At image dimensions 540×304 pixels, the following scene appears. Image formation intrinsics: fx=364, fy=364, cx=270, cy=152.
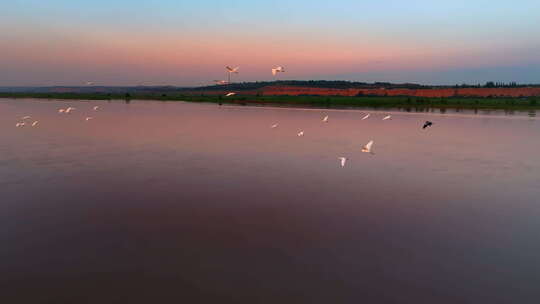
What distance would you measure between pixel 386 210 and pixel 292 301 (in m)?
6.44

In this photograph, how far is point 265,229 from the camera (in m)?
10.6

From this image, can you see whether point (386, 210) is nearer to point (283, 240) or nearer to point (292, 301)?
point (283, 240)

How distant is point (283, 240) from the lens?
32.3ft

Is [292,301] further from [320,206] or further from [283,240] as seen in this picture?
[320,206]

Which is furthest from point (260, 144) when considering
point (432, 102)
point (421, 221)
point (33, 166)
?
point (432, 102)

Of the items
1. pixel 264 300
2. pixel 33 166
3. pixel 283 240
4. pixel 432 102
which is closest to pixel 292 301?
pixel 264 300

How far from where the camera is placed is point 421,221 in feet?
37.5

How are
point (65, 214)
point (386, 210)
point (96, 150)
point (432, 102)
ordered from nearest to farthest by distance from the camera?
point (65, 214) < point (386, 210) < point (96, 150) < point (432, 102)

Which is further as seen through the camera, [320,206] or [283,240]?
[320,206]

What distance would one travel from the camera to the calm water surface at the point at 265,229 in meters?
A: 7.52

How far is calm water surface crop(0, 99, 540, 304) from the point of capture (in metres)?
7.52

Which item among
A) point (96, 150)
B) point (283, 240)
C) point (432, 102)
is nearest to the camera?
point (283, 240)

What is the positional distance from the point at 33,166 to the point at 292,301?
54.0ft

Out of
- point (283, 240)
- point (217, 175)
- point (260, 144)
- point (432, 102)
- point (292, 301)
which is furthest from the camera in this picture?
point (432, 102)
